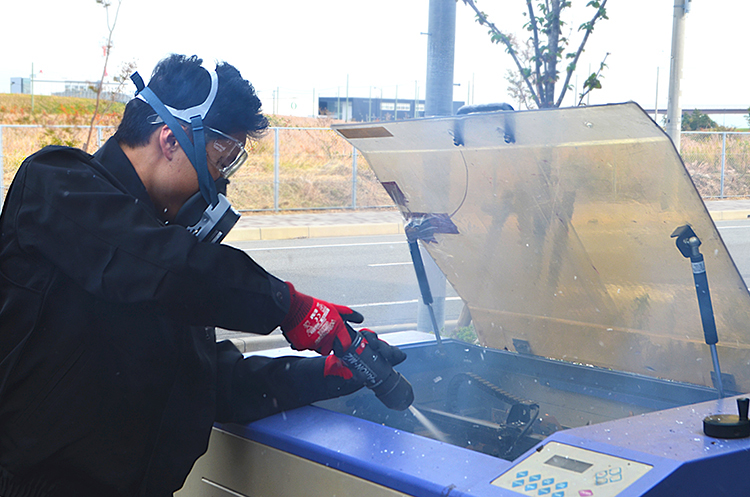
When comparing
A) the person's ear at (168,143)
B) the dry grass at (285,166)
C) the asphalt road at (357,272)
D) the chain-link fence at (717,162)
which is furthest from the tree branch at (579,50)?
the chain-link fence at (717,162)

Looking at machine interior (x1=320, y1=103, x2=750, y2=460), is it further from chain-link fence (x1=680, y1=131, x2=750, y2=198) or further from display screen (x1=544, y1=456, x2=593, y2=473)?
chain-link fence (x1=680, y1=131, x2=750, y2=198)

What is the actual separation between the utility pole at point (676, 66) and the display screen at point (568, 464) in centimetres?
484

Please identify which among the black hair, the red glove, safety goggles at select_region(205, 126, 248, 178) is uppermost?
the black hair

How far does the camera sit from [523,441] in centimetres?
184

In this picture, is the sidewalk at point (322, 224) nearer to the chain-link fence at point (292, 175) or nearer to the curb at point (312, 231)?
the curb at point (312, 231)

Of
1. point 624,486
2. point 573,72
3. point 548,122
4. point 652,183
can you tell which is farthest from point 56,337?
point 573,72

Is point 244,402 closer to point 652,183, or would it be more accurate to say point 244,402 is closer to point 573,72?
point 652,183

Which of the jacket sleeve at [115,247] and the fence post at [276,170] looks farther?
the fence post at [276,170]

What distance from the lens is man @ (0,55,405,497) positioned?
1.34m

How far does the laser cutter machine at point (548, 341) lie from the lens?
131 cm

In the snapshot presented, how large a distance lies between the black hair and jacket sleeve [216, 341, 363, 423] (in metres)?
0.64

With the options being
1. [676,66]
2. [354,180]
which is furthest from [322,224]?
[676,66]

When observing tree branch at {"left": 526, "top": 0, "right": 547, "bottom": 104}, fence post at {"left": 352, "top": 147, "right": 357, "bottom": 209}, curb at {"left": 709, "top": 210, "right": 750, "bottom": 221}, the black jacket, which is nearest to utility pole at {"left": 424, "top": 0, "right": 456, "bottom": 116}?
tree branch at {"left": 526, "top": 0, "right": 547, "bottom": 104}

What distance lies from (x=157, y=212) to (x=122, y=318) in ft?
0.99
